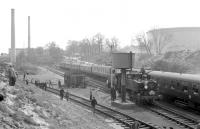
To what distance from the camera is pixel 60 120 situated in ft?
45.4

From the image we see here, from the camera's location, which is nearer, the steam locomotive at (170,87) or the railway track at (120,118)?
the railway track at (120,118)

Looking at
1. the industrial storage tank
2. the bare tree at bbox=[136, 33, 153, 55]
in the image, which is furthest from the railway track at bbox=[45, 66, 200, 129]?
the industrial storage tank

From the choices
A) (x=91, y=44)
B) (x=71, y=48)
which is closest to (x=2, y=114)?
(x=91, y=44)

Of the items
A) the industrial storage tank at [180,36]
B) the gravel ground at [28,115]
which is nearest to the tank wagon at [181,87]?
the gravel ground at [28,115]

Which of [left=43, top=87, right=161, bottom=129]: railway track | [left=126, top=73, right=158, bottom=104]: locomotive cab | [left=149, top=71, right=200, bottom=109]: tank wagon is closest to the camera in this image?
[left=43, top=87, right=161, bottom=129]: railway track

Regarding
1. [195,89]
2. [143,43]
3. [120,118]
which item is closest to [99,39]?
[143,43]

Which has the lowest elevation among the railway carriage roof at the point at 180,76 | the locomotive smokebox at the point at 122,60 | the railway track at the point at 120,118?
the railway track at the point at 120,118

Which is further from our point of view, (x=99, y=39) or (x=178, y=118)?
(x=99, y=39)

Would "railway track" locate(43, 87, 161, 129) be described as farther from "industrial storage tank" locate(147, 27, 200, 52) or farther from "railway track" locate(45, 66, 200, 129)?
"industrial storage tank" locate(147, 27, 200, 52)

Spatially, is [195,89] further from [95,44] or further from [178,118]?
[95,44]

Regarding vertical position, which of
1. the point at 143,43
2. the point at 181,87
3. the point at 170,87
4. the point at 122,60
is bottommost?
the point at 170,87

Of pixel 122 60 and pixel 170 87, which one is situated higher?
pixel 122 60

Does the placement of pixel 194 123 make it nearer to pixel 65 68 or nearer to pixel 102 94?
pixel 102 94

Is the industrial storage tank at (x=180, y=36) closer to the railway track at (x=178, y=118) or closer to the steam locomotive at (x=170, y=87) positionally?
the steam locomotive at (x=170, y=87)
